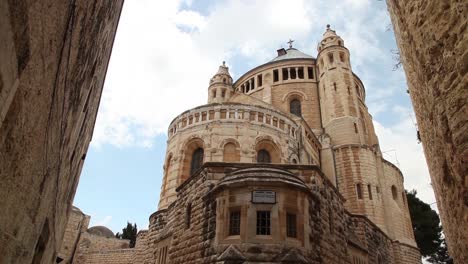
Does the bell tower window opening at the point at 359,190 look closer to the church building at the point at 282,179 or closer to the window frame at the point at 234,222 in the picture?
the church building at the point at 282,179

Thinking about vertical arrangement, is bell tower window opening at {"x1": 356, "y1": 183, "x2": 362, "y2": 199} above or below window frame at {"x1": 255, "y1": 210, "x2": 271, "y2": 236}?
above

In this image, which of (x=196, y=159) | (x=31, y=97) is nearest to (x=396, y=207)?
(x=196, y=159)

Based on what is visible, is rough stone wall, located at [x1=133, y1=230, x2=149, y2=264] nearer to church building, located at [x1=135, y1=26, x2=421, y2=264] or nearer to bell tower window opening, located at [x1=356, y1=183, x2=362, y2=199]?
church building, located at [x1=135, y1=26, x2=421, y2=264]

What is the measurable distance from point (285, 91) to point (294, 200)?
23120 mm

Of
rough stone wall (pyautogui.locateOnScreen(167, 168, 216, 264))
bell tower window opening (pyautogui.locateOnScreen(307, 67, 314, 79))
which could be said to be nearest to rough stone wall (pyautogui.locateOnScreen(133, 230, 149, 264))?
rough stone wall (pyautogui.locateOnScreen(167, 168, 216, 264))

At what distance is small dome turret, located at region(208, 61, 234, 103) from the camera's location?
31562 mm

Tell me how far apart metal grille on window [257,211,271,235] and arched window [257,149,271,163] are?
9148 mm

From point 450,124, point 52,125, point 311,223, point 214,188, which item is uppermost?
point 214,188

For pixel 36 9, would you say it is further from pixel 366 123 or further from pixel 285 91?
pixel 366 123

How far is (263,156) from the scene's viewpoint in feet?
65.3

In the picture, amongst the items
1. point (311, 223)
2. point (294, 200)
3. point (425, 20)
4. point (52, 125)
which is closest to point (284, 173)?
point (294, 200)

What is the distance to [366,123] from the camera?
32.7 metres

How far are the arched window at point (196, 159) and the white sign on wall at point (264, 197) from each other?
9377 mm

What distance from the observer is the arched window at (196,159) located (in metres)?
19.7
